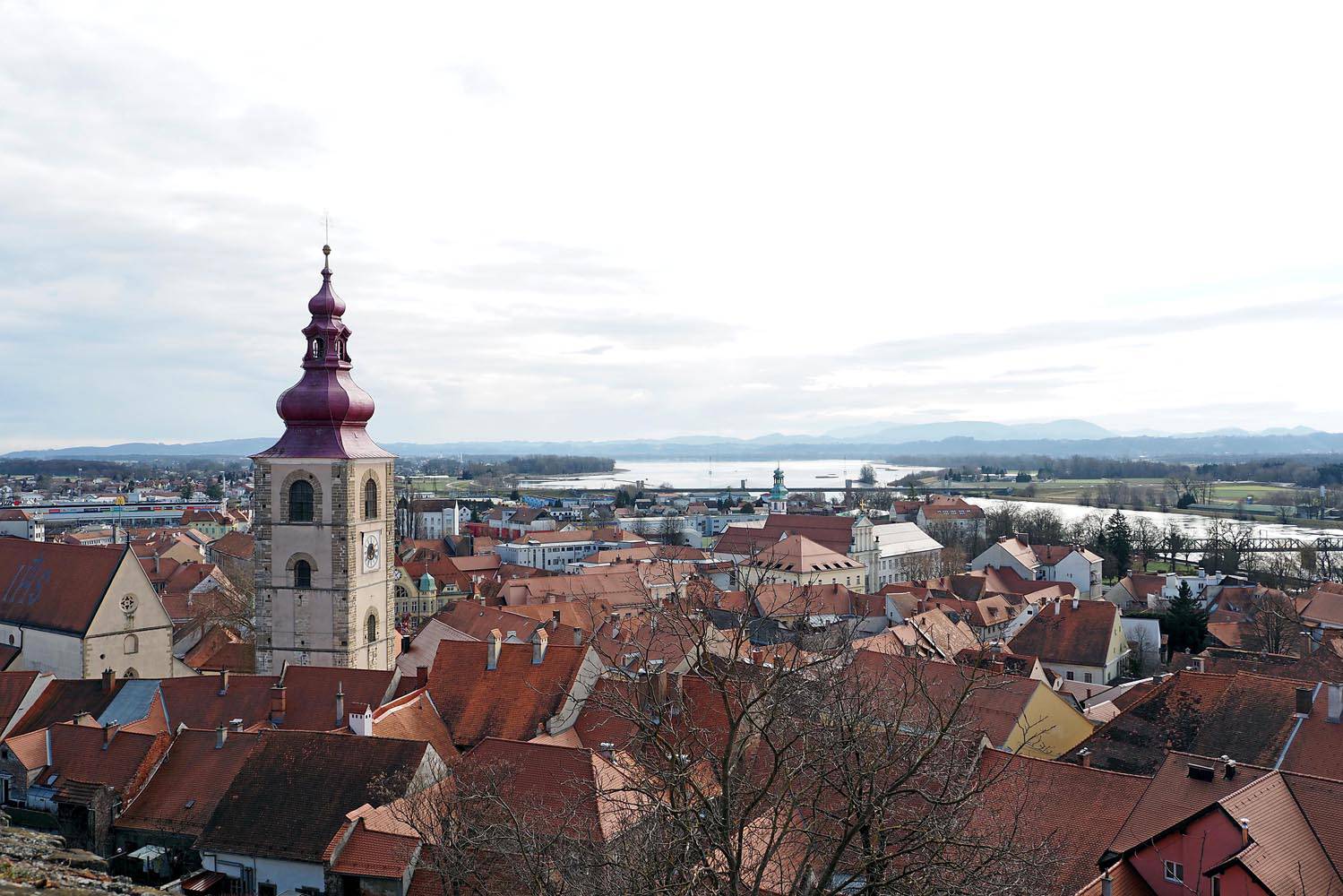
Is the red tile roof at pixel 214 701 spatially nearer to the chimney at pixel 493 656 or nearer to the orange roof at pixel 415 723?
the orange roof at pixel 415 723

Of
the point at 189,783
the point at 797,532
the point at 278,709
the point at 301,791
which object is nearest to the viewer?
the point at 301,791

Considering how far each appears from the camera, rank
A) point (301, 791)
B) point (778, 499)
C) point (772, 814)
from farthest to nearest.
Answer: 1. point (778, 499)
2. point (301, 791)
3. point (772, 814)

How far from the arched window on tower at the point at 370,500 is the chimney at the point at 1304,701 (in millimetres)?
26322

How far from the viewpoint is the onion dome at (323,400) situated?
107ft

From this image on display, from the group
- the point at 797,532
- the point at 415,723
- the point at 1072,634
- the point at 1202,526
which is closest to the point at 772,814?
the point at 415,723

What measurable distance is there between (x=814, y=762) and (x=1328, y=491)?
193987 millimetres

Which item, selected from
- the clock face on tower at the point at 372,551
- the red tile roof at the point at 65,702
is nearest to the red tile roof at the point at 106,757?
the red tile roof at the point at 65,702

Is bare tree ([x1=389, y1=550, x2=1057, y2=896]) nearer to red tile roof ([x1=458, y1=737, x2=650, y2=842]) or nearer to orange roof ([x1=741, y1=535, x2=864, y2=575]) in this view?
red tile roof ([x1=458, y1=737, x2=650, y2=842])

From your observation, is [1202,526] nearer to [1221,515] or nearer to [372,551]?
[1221,515]

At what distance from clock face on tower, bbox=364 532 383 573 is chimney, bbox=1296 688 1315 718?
26.1 meters

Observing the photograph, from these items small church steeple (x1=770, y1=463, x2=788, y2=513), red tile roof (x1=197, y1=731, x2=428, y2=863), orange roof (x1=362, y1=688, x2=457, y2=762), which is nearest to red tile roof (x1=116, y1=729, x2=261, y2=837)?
red tile roof (x1=197, y1=731, x2=428, y2=863)

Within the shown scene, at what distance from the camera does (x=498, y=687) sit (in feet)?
94.3

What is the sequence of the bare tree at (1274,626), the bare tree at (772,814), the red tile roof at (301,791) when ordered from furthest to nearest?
the bare tree at (1274,626) → the red tile roof at (301,791) → the bare tree at (772,814)

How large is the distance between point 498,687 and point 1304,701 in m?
19.8
